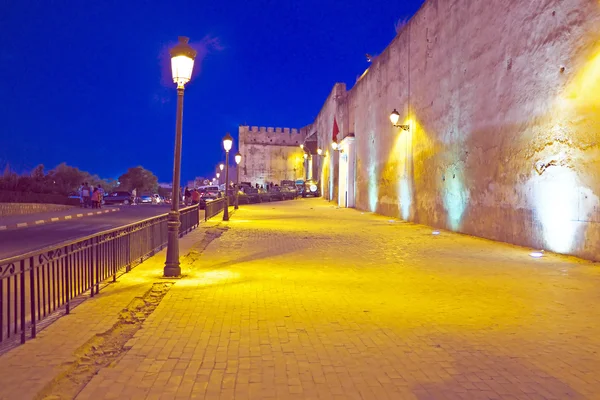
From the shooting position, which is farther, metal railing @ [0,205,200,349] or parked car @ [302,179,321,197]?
parked car @ [302,179,321,197]

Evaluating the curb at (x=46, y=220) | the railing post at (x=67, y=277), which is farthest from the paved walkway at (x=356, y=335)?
the curb at (x=46, y=220)

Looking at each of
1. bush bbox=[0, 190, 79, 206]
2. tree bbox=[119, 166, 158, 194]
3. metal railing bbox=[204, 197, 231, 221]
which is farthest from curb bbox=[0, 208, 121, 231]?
tree bbox=[119, 166, 158, 194]

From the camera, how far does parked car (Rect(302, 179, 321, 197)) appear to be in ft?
203

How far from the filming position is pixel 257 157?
7994 cm

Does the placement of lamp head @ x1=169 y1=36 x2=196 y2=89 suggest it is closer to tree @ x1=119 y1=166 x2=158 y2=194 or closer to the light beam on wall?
the light beam on wall

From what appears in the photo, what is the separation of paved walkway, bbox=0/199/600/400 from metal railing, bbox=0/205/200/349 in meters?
0.26

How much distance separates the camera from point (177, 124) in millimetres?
9344

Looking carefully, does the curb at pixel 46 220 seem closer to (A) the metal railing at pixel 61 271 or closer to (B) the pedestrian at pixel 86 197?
(B) the pedestrian at pixel 86 197

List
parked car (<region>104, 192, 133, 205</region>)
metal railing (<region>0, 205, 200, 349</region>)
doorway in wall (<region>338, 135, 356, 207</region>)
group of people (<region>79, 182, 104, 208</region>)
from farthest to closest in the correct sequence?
parked car (<region>104, 192, 133, 205</region>), doorway in wall (<region>338, 135, 356, 207</region>), group of people (<region>79, 182, 104, 208</region>), metal railing (<region>0, 205, 200, 349</region>)

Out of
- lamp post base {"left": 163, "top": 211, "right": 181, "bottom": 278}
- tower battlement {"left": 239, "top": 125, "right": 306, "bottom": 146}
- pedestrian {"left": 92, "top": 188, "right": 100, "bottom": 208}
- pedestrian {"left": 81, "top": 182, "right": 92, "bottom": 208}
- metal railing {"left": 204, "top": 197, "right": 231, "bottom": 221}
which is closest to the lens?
lamp post base {"left": 163, "top": 211, "right": 181, "bottom": 278}

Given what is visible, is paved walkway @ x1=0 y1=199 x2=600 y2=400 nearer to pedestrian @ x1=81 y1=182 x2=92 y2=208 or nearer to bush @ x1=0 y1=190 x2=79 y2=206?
bush @ x1=0 y1=190 x2=79 y2=206

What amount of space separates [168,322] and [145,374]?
68.6 inches

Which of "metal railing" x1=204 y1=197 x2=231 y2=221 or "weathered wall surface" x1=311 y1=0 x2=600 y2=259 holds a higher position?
"weathered wall surface" x1=311 y1=0 x2=600 y2=259

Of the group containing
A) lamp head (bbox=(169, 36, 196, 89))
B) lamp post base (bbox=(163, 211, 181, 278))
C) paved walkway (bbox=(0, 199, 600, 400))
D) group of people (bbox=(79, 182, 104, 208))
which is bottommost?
paved walkway (bbox=(0, 199, 600, 400))
